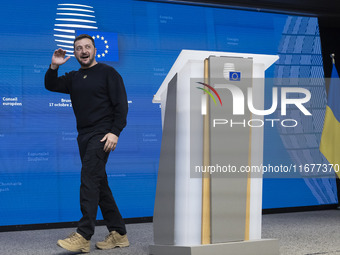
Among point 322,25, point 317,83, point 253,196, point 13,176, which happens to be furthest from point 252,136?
point 322,25

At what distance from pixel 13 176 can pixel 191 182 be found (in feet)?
6.84

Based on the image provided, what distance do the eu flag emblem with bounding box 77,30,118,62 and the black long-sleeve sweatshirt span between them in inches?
50.1

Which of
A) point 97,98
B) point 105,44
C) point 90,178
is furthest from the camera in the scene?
point 105,44

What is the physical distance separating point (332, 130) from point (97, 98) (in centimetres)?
266

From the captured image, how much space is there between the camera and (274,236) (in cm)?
258

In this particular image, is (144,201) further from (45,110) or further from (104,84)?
(104,84)

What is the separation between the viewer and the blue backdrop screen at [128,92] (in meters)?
3.23

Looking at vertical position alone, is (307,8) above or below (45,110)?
above

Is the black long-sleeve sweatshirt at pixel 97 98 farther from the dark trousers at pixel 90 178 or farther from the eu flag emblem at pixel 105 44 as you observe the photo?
the eu flag emblem at pixel 105 44

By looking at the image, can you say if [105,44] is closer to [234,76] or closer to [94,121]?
[94,121]

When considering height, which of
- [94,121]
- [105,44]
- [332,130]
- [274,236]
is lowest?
[274,236]

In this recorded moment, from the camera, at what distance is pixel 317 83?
416 cm

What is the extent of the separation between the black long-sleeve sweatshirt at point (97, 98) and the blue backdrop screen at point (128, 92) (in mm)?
1155

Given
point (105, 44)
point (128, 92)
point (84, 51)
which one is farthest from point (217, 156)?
point (105, 44)
